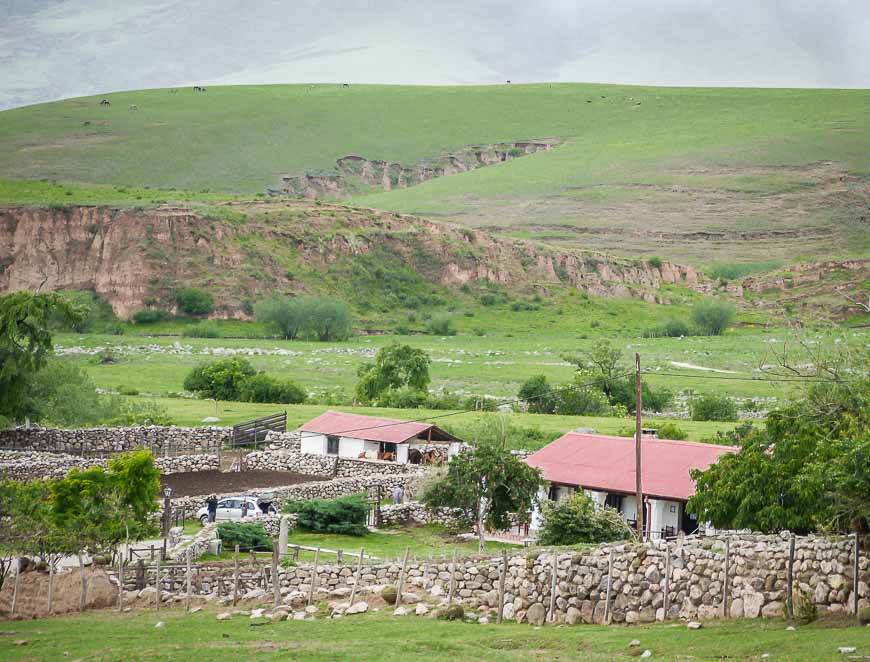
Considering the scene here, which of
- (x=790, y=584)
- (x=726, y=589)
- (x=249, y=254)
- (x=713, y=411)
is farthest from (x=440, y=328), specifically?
(x=790, y=584)

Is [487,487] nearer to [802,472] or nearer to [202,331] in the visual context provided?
[802,472]

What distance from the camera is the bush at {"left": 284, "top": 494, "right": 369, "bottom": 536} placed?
32.3 metres

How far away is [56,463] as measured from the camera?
1513 inches

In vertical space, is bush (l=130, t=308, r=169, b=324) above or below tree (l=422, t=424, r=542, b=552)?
above

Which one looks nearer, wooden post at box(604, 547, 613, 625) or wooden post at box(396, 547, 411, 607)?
wooden post at box(604, 547, 613, 625)

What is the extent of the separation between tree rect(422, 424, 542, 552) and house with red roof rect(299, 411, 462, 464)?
10.0 meters

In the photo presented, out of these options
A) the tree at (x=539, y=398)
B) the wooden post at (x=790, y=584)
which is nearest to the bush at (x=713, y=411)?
the tree at (x=539, y=398)

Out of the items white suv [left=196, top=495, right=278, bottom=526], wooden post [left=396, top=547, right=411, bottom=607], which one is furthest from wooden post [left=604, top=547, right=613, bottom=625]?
white suv [left=196, top=495, right=278, bottom=526]

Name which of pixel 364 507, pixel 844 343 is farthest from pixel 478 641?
pixel 364 507

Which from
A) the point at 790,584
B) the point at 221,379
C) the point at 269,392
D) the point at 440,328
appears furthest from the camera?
the point at 440,328

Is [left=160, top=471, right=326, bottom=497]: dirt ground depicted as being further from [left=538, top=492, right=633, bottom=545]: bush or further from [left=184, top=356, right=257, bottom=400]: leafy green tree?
[left=184, top=356, right=257, bottom=400]: leafy green tree

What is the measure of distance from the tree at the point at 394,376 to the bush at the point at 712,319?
7408 cm

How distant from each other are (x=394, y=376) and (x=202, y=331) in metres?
60.2

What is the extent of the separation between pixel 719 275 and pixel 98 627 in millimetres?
160134
